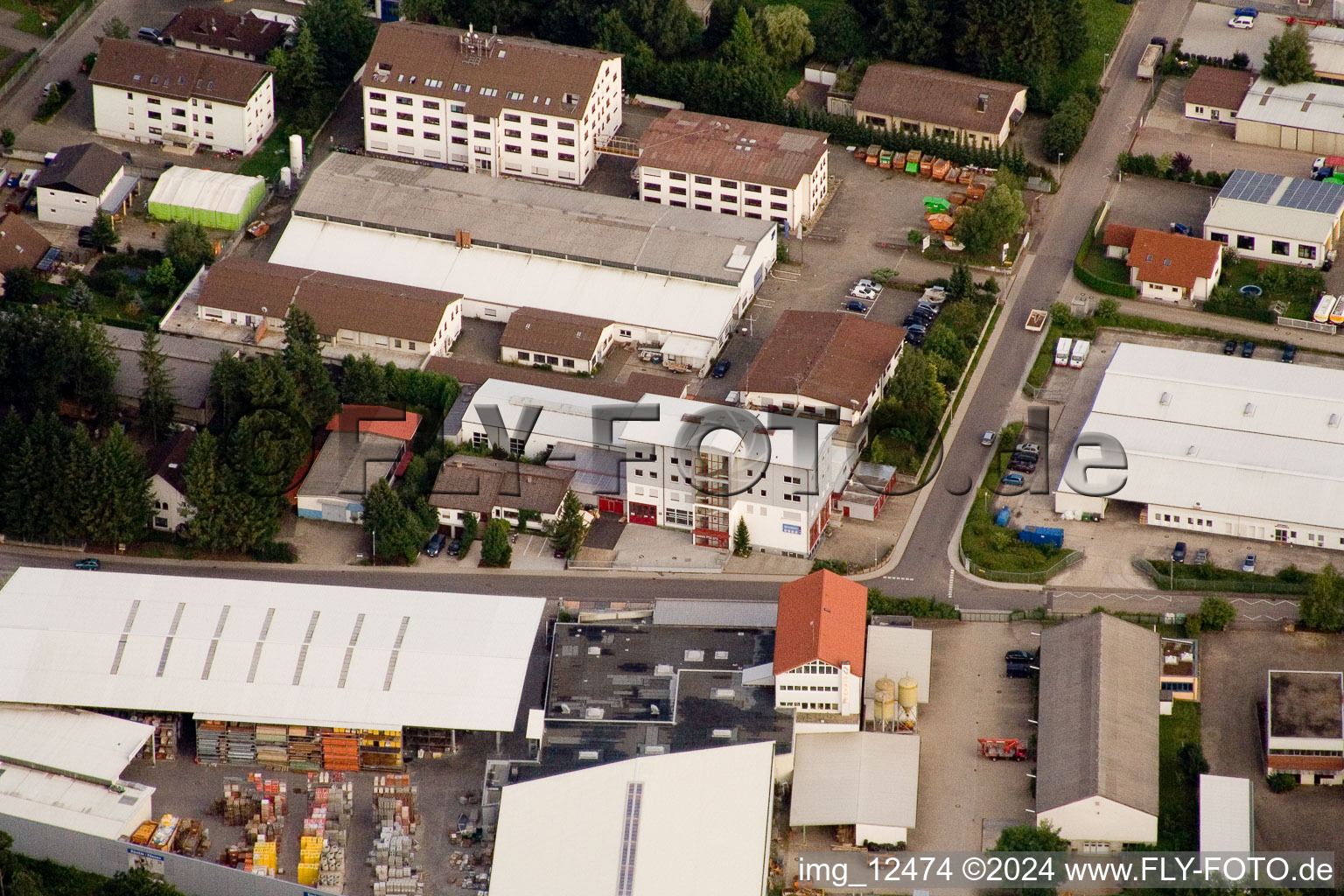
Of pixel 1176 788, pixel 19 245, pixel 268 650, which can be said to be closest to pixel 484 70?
pixel 19 245

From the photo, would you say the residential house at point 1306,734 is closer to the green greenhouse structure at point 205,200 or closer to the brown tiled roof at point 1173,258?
the brown tiled roof at point 1173,258

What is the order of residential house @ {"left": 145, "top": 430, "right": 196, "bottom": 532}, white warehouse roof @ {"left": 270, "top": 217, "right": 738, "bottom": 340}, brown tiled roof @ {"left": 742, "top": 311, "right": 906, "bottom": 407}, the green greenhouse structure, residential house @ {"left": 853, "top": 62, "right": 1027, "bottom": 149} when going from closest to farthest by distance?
residential house @ {"left": 145, "top": 430, "right": 196, "bottom": 532} < brown tiled roof @ {"left": 742, "top": 311, "right": 906, "bottom": 407} < white warehouse roof @ {"left": 270, "top": 217, "right": 738, "bottom": 340} < the green greenhouse structure < residential house @ {"left": 853, "top": 62, "right": 1027, "bottom": 149}

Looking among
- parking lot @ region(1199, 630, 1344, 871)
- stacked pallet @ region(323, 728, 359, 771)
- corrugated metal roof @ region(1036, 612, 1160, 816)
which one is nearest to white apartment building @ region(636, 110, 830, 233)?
corrugated metal roof @ region(1036, 612, 1160, 816)

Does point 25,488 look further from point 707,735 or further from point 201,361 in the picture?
point 707,735

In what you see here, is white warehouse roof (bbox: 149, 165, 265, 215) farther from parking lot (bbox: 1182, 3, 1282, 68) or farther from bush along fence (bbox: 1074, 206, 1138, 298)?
parking lot (bbox: 1182, 3, 1282, 68)

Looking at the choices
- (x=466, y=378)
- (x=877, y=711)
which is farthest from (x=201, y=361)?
(x=877, y=711)

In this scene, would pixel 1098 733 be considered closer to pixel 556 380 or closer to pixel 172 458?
pixel 556 380
